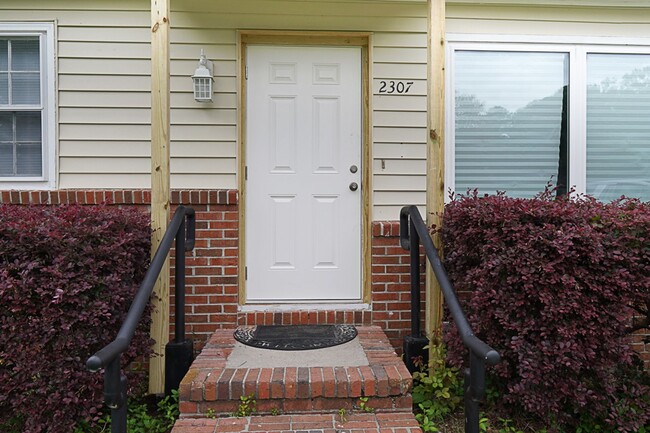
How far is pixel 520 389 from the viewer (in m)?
2.63

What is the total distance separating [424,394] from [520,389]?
0.62m

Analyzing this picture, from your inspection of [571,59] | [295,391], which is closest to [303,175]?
[295,391]

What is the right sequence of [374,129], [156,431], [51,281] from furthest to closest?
[374,129] → [156,431] → [51,281]

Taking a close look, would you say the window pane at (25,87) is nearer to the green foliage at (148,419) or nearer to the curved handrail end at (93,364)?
the green foliage at (148,419)

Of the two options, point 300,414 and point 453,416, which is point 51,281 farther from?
point 453,416

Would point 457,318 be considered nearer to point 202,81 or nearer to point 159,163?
point 159,163

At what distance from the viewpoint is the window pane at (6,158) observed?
3.76m

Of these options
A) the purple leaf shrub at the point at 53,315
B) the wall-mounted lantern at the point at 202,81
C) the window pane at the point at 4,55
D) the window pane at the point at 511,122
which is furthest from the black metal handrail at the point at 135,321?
the window pane at the point at 511,122

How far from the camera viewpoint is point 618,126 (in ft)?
13.2

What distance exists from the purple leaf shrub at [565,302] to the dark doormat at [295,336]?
3.21ft

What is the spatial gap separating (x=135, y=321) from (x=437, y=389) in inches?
72.9

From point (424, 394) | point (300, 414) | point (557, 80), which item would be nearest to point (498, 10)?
point (557, 80)

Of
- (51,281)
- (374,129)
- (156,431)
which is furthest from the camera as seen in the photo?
(374,129)

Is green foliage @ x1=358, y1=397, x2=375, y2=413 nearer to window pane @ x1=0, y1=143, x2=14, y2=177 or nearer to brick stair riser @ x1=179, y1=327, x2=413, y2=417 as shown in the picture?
brick stair riser @ x1=179, y1=327, x2=413, y2=417
